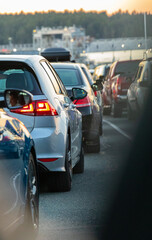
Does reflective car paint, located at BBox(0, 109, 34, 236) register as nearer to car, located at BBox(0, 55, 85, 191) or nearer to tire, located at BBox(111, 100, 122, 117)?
car, located at BBox(0, 55, 85, 191)

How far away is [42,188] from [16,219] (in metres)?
3.68

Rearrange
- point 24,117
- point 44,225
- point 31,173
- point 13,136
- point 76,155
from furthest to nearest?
point 76,155, point 24,117, point 44,225, point 31,173, point 13,136

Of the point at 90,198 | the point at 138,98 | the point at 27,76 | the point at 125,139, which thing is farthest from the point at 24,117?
the point at 138,98

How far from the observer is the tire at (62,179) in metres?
7.96

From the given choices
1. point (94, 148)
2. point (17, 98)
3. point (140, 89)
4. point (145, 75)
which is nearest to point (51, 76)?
point (17, 98)

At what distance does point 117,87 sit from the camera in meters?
24.7

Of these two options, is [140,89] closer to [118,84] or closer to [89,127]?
[118,84]

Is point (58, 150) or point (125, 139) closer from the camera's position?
point (58, 150)

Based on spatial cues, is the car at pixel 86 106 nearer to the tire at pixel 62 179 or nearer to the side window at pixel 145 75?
the tire at pixel 62 179

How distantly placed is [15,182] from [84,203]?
109 inches

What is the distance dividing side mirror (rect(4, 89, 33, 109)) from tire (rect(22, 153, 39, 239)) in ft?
1.34

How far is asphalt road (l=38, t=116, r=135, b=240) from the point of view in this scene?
6.05 m

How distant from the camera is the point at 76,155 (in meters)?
9.21

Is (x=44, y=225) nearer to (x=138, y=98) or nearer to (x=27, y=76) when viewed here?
(x=27, y=76)
